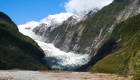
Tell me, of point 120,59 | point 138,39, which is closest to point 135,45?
point 138,39

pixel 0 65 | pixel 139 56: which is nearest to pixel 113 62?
pixel 0 65

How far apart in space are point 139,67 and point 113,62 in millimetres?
145107

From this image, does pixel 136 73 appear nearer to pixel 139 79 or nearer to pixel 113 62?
pixel 139 79

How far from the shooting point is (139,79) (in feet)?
161

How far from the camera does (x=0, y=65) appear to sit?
7648 inches

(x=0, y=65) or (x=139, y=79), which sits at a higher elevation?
(x=0, y=65)

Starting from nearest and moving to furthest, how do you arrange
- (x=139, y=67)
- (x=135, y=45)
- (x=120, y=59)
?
(x=139, y=67)
(x=135, y=45)
(x=120, y=59)

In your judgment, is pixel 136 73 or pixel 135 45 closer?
pixel 136 73

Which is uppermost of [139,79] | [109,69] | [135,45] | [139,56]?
[135,45]

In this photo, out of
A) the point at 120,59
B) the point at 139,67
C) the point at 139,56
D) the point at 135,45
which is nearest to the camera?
the point at 139,67

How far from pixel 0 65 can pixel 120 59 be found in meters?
88.9

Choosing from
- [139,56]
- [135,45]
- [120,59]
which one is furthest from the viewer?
[120,59]

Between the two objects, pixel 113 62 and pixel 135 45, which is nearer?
pixel 135 45

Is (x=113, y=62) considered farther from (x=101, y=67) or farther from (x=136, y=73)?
(x=136, y=73)
